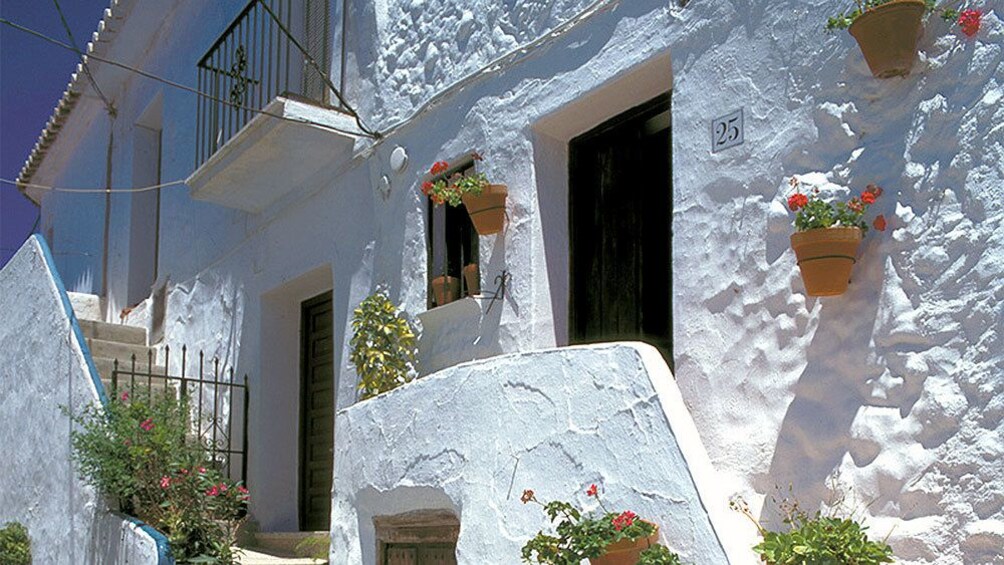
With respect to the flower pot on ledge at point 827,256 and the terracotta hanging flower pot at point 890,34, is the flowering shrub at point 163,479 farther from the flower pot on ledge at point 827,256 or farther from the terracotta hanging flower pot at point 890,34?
the terracotta hanging flower pot at point 890,34

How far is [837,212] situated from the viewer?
470cm

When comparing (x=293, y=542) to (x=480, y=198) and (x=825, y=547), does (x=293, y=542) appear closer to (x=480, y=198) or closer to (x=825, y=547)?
(x=480, y=198)

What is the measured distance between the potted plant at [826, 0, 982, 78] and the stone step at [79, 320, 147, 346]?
30.3 ft

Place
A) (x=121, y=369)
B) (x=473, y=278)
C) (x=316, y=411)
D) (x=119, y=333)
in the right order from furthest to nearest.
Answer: (x=119, y=333), (x=121, y=369), (x=316, y=411), (x=473, y=278)

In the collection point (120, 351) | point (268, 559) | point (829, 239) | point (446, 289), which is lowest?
point (268, 559)

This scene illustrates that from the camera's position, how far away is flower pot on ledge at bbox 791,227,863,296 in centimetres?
462

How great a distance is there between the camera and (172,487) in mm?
7543

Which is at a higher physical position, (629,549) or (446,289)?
(446,289)

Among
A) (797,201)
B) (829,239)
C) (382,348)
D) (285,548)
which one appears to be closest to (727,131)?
(797,201)

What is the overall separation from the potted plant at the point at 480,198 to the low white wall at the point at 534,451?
43.7 inches

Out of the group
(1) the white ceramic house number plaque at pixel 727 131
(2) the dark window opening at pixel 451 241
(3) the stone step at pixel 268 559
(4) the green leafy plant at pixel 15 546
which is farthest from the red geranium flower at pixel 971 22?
(4) the green leafy plant at pixel 15 546

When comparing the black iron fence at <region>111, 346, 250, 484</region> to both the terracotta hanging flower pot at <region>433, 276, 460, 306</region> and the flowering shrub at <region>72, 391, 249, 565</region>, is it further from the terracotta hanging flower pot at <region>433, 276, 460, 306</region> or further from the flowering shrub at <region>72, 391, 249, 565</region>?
the terracotta hanging flower pot at <region>433, 276, 460, 306</region>

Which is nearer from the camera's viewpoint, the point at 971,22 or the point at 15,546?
the point at 971,22

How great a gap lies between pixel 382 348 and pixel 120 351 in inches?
201
